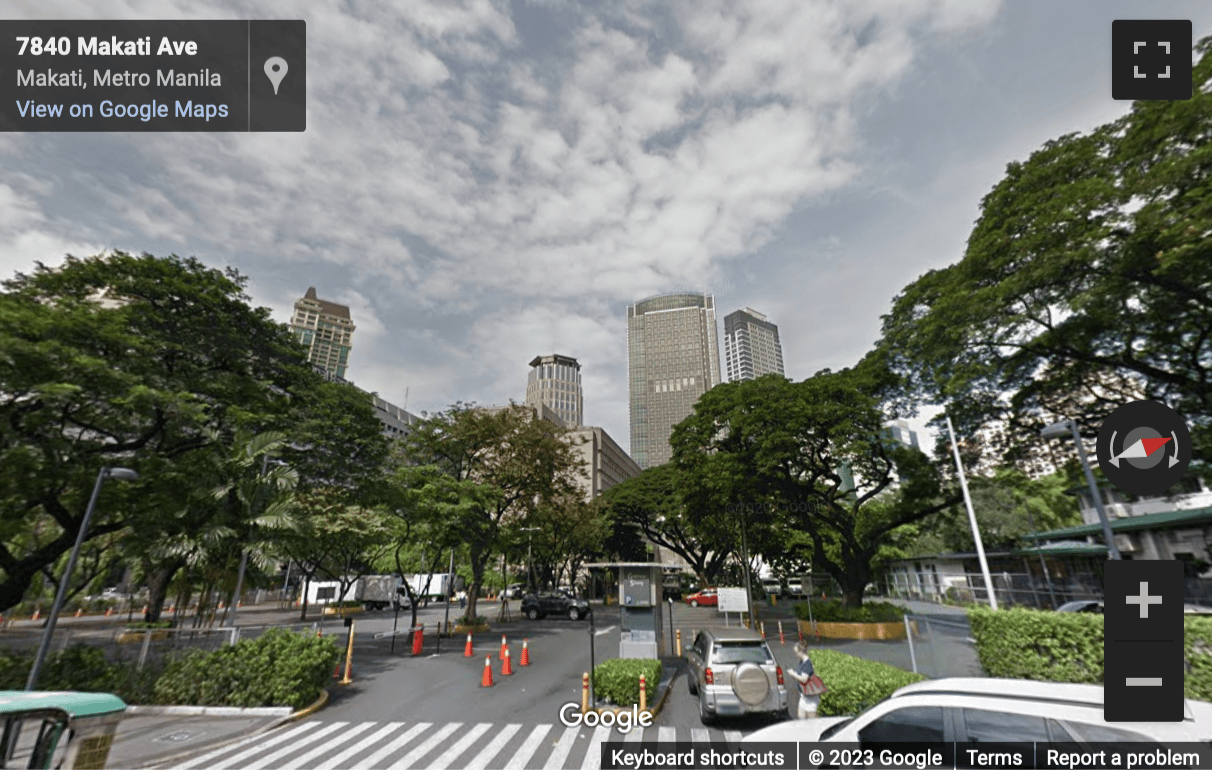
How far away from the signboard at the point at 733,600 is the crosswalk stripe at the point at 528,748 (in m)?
13.0

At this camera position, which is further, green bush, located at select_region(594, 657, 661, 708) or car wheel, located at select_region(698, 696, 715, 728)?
green bush, located at select_region(594, 657, 661, 708)

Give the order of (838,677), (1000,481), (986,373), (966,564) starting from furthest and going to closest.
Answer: (966,564), (1000,481), (986,373), (838,677)

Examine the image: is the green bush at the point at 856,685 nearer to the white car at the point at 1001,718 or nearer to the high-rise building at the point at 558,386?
the white car at the point at 1001,718

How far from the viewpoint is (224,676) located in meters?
11.8

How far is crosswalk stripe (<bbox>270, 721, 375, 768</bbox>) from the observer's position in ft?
28.7

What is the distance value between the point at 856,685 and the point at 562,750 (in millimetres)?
5726

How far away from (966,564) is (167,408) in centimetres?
6600

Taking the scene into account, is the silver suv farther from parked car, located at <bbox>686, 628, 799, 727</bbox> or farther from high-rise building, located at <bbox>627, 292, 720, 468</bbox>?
high-rise building, located at <bbox>627, 292, 720, 468</bbox>

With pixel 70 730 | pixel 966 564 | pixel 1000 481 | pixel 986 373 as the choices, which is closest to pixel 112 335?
pixel 70 730

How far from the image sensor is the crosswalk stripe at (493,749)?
8.55 meters

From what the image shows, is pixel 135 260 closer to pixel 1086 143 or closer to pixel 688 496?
pixel 688 496

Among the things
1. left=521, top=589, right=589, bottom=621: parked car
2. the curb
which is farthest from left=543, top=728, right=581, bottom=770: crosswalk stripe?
left=521, top=589, right=589, bottom=621: parked car

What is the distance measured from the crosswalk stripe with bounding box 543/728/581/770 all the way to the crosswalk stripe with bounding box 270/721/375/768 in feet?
13.2

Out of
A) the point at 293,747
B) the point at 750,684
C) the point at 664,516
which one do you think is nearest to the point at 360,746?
the point at 293,747
